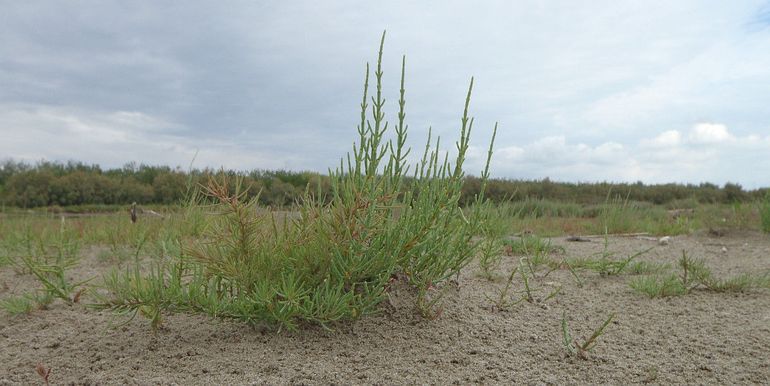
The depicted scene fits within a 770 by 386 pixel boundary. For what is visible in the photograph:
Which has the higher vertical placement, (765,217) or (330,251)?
(765,217)

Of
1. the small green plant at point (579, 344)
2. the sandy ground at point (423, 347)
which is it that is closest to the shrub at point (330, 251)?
the sandy ground at point (423, 347)

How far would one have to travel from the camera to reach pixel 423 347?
2.39 metres

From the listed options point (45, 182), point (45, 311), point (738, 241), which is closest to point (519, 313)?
point (45, 311)

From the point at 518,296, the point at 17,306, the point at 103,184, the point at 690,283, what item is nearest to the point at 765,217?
the point at 690,283

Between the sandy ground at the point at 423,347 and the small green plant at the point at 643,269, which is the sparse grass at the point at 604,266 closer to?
the small green plant at the point at 643,269

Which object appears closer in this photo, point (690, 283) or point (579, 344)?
point (579, 344)

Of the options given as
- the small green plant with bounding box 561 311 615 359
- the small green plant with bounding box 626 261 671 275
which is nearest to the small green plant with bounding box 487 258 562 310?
the small green plant with bounding box 561 311 615 359

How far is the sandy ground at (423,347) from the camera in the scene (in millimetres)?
2180

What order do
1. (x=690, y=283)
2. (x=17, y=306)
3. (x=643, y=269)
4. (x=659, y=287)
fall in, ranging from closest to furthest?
1. (x=17, y=306)
2. (x=659, y=287)
3. (x=690, y=283)
4. (x=643, y=269)

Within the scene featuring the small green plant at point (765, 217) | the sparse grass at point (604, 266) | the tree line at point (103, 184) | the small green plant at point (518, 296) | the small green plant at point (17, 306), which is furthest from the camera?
the tree line at point (103, 184)

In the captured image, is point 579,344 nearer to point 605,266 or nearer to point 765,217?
point 605,266

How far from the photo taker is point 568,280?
147 inches

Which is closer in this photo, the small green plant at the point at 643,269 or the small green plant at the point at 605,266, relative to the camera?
the small green plant at the point at 605,266

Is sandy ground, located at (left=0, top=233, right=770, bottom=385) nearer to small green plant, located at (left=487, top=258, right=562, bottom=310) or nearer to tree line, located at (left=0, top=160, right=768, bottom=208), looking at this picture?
small green plant, located at (left=487, top=258, right=562, bottom=310)
